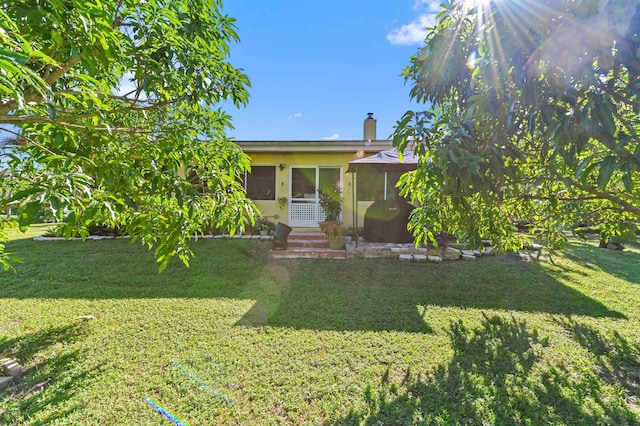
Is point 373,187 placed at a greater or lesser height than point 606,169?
greater

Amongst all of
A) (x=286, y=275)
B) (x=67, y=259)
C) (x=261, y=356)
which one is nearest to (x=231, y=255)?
(x=286, y=275)

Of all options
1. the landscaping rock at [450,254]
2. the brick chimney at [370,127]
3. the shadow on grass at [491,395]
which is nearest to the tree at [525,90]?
the shadow on grass at [491,395]

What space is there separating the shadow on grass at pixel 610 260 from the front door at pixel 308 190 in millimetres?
7748

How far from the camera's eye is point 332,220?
29.1ft

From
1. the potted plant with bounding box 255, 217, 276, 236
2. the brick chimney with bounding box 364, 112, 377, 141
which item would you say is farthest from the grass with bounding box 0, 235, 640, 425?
the brick chimney with bounding box 364, 112, 377, 141

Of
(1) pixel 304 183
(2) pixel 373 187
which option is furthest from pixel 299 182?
(2) pixel 373 187

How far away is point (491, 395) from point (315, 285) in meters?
3.29

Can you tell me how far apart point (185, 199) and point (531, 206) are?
3.93 m

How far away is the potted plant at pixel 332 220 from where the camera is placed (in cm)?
768

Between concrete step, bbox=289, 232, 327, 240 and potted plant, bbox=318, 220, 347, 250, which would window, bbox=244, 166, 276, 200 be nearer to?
concrete step, bbox=289, 232, 327, 240

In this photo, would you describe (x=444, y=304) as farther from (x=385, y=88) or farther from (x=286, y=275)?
(x=385, y=88)

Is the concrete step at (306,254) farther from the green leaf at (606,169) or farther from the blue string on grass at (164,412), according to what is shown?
the green leaf at (606,169)

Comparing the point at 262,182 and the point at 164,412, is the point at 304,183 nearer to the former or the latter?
the point at 262,182

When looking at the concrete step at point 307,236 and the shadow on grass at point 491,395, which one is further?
the concrete step at point 307,236
